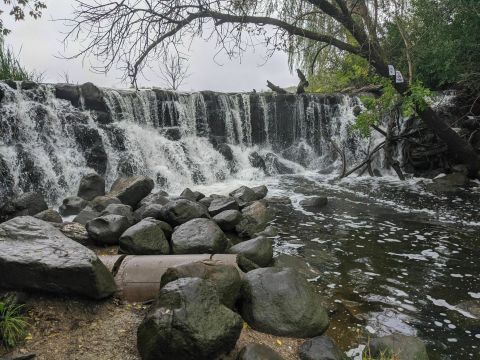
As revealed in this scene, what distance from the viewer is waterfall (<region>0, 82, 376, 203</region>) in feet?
33.6

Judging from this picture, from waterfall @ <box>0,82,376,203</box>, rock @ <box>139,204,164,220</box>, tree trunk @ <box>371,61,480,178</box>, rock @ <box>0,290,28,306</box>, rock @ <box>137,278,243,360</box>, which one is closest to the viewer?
rock @ <box>137,278,243,360</box>

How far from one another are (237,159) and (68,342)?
11.2 m

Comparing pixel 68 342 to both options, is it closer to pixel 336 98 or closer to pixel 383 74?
pixel 383 74

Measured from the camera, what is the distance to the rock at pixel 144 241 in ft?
16.1

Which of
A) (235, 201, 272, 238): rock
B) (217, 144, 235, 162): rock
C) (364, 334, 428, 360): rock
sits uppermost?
Result: (217, 144, 235, 162): rock

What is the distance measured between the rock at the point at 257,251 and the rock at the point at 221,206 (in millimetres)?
2195

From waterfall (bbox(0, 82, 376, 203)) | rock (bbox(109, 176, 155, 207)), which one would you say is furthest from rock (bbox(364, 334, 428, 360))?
waterfall (bbox(0, 82, 376, 203))

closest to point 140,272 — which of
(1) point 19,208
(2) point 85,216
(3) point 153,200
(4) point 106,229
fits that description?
(4) point 106,229

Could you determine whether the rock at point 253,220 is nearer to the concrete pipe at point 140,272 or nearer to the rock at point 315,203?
the rock at point 315,203

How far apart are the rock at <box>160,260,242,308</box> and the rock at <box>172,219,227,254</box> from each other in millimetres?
1386

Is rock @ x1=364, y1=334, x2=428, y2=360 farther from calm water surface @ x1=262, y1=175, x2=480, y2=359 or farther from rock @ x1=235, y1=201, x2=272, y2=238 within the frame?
rock @ x1=235, y1=201, x2=272, y2=238

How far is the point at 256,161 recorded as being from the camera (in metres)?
14.1

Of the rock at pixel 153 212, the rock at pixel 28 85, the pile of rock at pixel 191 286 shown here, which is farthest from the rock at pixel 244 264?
the rock at pixel 28 85

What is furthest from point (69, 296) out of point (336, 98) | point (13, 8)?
point (336, 98)
